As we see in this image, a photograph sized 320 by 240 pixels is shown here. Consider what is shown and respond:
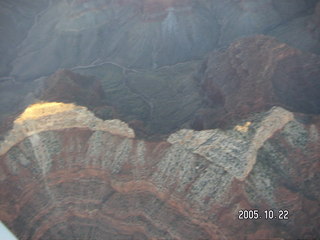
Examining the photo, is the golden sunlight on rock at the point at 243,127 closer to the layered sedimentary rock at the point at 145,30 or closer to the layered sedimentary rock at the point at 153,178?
the layered sedimentary rock at the point at 153,178

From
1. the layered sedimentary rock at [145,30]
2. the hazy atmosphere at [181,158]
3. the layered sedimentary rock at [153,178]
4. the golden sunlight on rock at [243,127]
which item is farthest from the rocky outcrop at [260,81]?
the layered sedimentary rock at [145,30]

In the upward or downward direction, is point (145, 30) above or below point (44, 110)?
below

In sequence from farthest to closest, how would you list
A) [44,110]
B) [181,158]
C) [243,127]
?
[44,110] < [181,158] < [243,127]

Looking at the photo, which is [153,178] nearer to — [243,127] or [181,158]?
[181,158]

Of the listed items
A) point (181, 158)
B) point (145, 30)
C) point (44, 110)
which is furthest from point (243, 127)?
point (145, 30)

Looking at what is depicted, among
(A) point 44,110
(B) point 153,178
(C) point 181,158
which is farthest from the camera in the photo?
(A) point 44,110

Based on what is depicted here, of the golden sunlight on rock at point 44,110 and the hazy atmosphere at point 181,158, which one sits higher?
the golden sunlight on rock at point 44,110

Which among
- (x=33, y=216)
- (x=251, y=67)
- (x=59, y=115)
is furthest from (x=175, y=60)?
(x=33, y=216)

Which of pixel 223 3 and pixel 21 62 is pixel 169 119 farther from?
pixel 21 62

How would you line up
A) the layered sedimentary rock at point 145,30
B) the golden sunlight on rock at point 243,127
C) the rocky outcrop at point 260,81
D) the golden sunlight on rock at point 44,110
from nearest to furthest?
the golden sunlight on rock at point 243,127
the golden sunlight on rock at point 44,110
the rocky outcrop at point 260,81
the layered sedimentary rock at point 145,30
